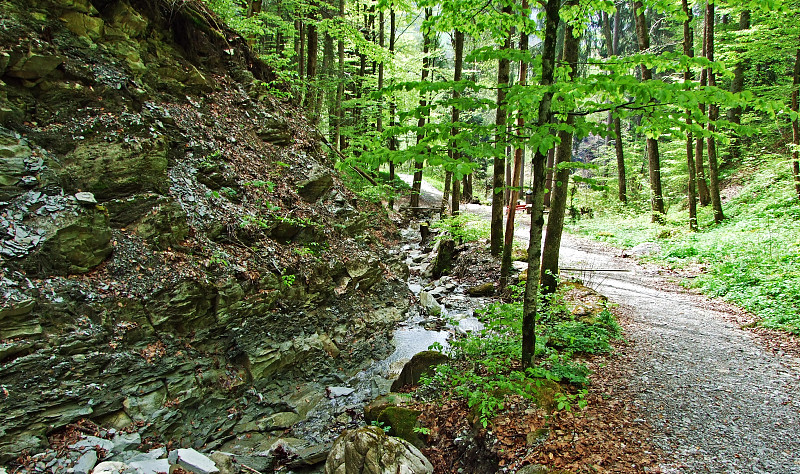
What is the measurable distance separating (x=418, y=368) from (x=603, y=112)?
11477 millimetres

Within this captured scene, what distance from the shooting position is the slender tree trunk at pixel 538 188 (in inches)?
168

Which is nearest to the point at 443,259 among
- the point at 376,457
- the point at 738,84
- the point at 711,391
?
the point at 711,391

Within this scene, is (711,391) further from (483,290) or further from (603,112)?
(603,112)

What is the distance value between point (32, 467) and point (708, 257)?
14.5m

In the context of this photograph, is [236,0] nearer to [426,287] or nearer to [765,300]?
[426,287]

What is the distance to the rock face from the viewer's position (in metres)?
4.42

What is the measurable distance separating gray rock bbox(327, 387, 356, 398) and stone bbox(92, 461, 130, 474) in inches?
135

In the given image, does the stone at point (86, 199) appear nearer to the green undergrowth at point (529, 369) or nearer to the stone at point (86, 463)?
the stone at point (86, 463)

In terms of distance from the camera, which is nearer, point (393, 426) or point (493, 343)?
point (393, 426)

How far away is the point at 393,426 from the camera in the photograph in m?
5.57

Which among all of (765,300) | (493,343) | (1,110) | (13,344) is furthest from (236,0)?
(765,300)

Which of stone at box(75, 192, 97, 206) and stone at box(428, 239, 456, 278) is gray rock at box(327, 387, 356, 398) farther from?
stone at box(428, 239, 456, 278)

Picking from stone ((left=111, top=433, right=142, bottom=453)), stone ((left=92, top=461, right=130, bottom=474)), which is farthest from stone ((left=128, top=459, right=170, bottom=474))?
stone ((left=111, top=433, right=142, bottom=453))

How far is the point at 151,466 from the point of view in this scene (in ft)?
14.8
